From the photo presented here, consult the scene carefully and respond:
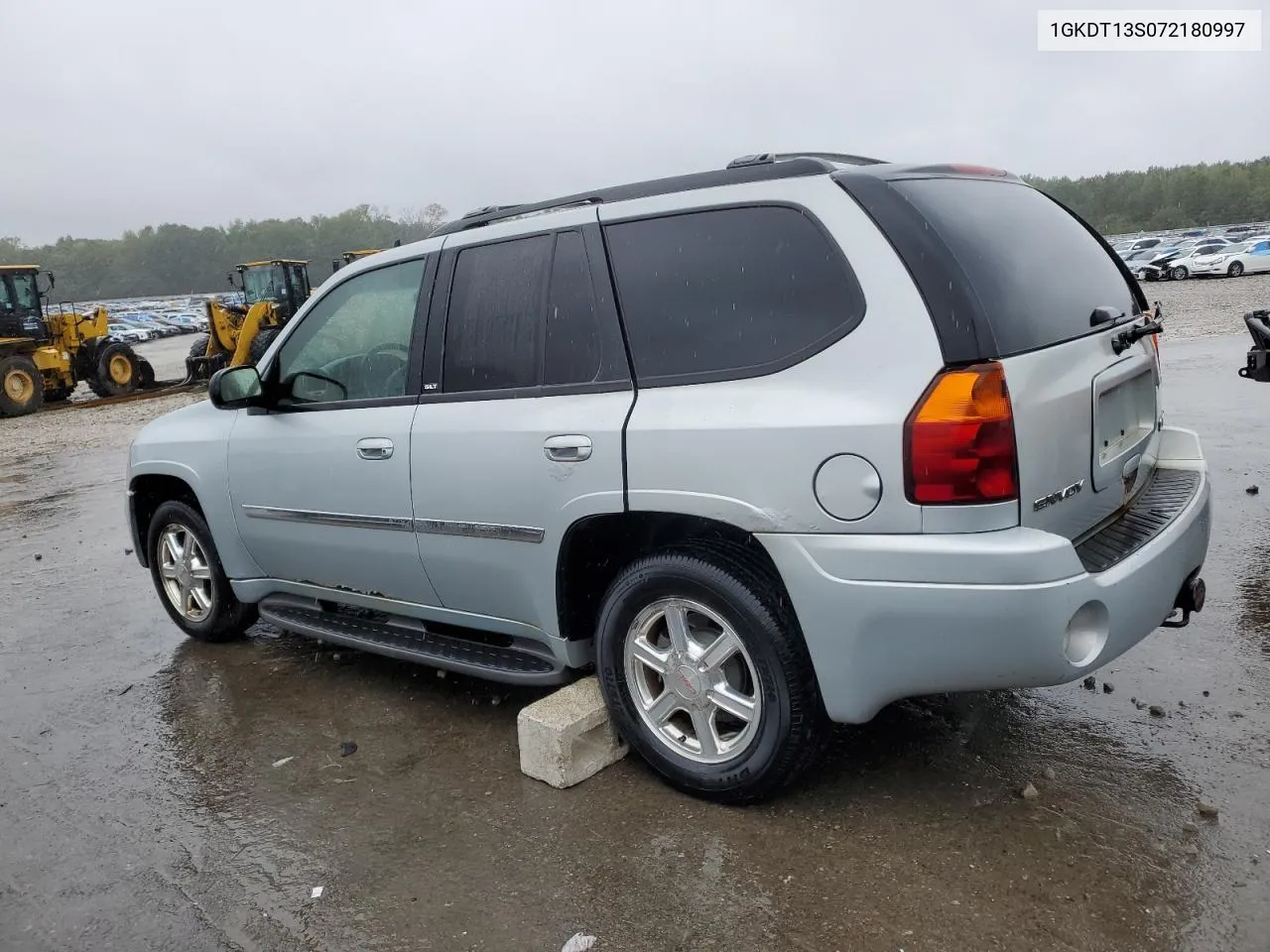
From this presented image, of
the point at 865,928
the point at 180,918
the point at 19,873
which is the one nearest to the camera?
the point at 865,928

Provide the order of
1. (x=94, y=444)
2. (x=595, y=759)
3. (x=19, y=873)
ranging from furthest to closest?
(x=94, y=444) → (x=595, y=759) → (x=19, y=873)

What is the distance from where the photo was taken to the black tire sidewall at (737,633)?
2.90 metres

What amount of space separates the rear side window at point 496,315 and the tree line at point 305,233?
296 ft

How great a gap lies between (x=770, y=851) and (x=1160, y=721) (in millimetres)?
1592

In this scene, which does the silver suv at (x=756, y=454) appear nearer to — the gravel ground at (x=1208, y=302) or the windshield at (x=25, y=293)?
the gravel ground at (x=1208, y=302)

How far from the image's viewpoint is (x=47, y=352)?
21.5 m

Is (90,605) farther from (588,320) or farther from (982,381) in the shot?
(982,381)

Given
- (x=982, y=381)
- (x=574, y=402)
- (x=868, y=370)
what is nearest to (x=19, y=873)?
(x=574, y=402)

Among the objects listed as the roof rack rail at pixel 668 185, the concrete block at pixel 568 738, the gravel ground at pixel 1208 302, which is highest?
the roof rack rail at pixel 668 185

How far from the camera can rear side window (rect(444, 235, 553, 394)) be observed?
3.51 metres

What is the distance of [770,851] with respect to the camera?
2.90 m

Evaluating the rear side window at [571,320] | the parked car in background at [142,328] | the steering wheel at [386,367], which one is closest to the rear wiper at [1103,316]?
the rear side window at [571,320]

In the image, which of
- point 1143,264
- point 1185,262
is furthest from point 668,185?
point 1143,264

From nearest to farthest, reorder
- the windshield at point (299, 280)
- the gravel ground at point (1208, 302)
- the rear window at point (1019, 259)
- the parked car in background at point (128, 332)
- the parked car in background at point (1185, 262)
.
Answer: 1. the rear window at point (1019, 259)
2. the gravel ground at point (1208, 302)
3. the windshield at point (299, 280)
4. the parked car in background at point (1185, 262)
5. the parked car in background at point (128, 332)
